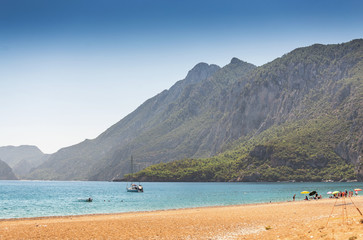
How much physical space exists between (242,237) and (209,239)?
2.59 m

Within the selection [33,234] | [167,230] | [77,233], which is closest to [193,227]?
[167,230]

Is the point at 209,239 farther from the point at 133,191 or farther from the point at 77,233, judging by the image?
the point at 133,191

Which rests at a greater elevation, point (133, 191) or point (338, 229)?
point (338, 229)

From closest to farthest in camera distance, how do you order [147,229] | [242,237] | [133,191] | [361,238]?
1. [361,238]
2. [242,237]
3. [147,229]
4. [133,191]

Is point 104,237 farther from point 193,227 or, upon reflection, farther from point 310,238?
point 310,238

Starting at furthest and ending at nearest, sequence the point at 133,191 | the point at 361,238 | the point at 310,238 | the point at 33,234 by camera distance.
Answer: the point at 133,191
the point at 33,234
the point at 310,238
the point at 361,238

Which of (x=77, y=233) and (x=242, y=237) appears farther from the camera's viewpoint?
(x=77, y=233)

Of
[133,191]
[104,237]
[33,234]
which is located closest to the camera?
[104,237]

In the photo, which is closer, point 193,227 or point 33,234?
point 33,234

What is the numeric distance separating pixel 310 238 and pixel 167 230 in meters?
15.7

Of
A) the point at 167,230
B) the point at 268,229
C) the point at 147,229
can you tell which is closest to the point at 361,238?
the point at 268,229

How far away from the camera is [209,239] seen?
27.8 m

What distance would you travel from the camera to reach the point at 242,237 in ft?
91.1

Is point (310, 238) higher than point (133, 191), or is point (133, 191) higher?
point (310, 238)
